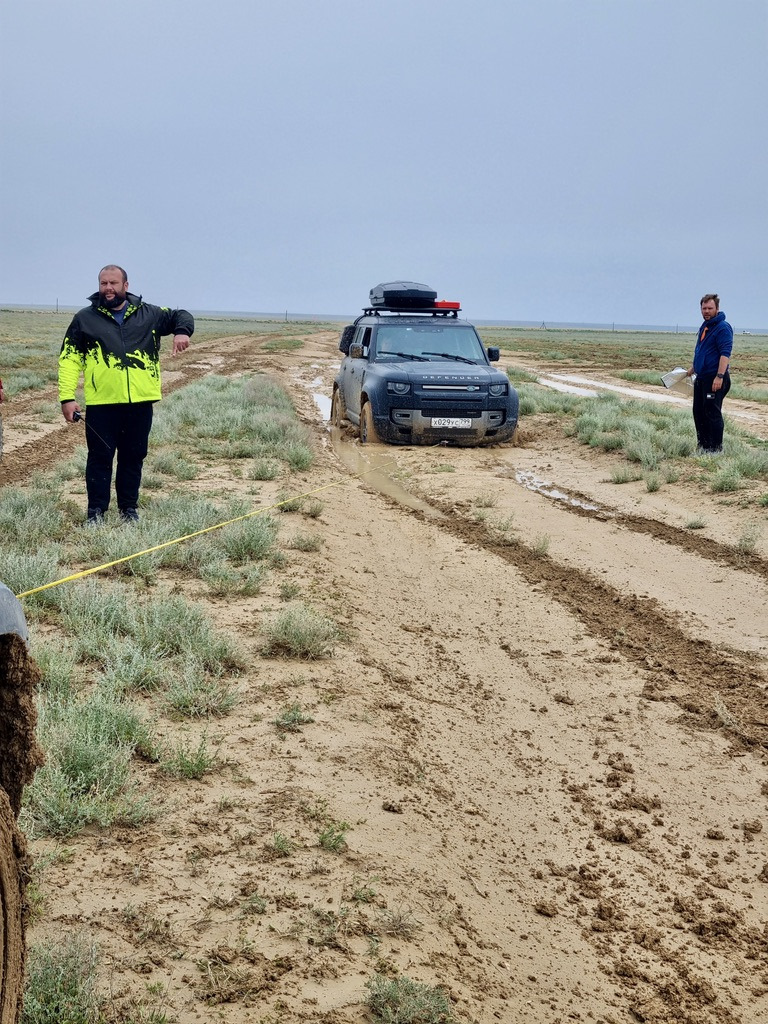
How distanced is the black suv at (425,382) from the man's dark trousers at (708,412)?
2.64m

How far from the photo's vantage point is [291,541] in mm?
8258

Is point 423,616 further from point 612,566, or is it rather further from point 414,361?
point 414,361

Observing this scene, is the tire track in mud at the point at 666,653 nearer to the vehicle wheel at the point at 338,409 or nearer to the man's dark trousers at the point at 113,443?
the man's dark trousers at the point at 113,443

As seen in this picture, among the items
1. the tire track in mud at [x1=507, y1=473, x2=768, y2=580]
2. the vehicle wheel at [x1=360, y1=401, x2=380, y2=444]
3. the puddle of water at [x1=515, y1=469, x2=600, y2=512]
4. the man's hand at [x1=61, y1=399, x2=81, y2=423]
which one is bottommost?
Result: the tire track in mud at [x1=507, y1=473, x2=768, y2=580]

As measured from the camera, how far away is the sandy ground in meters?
3.02

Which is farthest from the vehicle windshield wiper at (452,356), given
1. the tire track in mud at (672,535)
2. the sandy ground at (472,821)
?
the sandy ground at (472,821)

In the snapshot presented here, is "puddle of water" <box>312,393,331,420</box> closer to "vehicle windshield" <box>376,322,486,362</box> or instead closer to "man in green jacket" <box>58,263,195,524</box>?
"vehicle windshield" <box>376,322,486,362</box>

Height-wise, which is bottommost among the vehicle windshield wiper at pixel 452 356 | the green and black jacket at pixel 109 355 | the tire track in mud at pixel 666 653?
the tire track in mud at pixel 666 653

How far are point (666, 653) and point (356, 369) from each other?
10088mm

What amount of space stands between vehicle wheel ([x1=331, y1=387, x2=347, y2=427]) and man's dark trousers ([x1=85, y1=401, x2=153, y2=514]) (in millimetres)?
8638

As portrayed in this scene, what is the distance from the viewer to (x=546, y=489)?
39.2ft

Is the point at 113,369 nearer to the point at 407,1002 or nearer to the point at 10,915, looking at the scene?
the point at 407,1002

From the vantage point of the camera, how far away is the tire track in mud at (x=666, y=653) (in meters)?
5.16

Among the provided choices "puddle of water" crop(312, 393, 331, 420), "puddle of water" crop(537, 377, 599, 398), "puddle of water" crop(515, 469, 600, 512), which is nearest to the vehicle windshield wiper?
"puddle of water" crop(515, 469, 600, 512)
